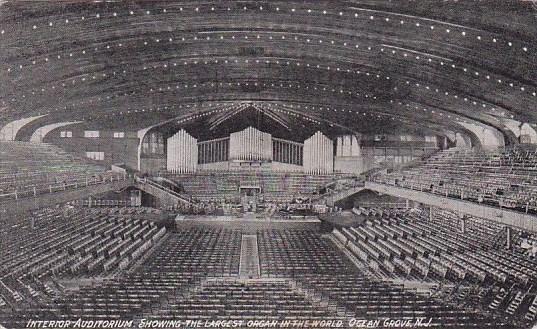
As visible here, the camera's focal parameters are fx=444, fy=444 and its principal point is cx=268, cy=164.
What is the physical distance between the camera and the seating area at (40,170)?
18719mm

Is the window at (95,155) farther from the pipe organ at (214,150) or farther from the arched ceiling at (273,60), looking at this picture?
the pipe organ at (214,150)

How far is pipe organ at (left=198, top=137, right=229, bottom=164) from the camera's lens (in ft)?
92.5

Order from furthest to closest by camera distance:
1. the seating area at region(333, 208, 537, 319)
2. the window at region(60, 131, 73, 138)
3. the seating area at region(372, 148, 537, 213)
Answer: the window at region(60, 131, 73, 138)
the seating area at region(372, 148, 537, 213)
the seating area at region(333, 208, 537, 319)

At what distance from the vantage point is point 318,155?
28.3 m

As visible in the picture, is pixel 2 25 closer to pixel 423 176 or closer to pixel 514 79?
pixel 514 79

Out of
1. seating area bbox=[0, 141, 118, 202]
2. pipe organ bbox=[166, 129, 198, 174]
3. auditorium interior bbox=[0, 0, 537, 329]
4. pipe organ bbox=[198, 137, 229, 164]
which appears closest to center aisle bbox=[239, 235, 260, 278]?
auditorium interior bbox=[0, 0, 537, 329]

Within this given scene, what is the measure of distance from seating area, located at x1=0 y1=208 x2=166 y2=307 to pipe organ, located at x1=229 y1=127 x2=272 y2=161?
7.81 m

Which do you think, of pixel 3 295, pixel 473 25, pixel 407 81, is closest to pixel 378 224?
pixel 407 81

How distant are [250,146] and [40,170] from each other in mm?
11824

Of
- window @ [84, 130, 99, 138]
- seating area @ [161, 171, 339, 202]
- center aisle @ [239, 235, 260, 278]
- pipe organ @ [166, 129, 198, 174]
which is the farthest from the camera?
pipe organ @ [166, 129, 198, 174]

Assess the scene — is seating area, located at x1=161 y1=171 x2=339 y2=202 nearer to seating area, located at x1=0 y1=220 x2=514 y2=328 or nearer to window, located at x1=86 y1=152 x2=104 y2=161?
window, located at x1=86 y1=152 x2=104 y2=161

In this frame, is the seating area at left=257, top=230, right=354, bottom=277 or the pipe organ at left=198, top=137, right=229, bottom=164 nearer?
the seating area at left=257, top=230, right=354, bottom=277

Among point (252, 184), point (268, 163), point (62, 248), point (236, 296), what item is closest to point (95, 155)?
point (252, 184)

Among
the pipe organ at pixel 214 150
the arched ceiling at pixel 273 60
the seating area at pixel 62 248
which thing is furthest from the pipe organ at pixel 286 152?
the seating area at pixel 62 248
